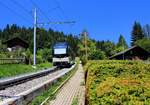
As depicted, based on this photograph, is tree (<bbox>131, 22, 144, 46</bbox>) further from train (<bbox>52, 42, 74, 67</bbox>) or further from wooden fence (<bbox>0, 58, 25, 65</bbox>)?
wooden fence (<bbox>0, 58, 25, 65</bbox>)

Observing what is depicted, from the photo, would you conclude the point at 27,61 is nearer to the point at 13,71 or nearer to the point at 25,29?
the point at 13,71

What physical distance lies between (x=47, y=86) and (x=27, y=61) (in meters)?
40.4

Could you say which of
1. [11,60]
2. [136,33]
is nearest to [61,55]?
[11,60]

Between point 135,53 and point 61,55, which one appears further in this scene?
point 135,53

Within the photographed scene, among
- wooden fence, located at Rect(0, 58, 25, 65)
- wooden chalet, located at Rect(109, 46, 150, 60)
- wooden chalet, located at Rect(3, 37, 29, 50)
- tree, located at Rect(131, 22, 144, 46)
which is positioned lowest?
wooden fence, located at Rect(0, 58, 25, 65)

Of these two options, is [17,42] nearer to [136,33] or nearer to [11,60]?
[11,60]

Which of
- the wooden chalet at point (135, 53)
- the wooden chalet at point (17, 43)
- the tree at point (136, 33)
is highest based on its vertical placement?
the tree at point (136, 33)

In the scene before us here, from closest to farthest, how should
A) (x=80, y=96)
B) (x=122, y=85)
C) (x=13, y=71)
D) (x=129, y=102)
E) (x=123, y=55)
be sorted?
(x=129, y=102), (x=122, y=85), (x=80, y=96), (x=13, y=71), (x=123, y=55)

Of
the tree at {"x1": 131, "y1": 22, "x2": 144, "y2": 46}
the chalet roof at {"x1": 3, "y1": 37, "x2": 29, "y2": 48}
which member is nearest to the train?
the chalet roof at {"x1": 3, "y1": 37, "x2": 29, "y2": 48}

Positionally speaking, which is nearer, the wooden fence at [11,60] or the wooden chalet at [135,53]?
the wooden fence at [11,60]

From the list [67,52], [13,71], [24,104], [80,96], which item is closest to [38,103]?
[24,104]

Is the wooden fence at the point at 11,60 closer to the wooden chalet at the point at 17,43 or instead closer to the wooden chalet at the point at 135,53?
the wooden chalet at the point at 135,53

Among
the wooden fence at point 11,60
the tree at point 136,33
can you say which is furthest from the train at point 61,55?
the tree at point 136,33

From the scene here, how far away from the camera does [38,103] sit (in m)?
16.5
